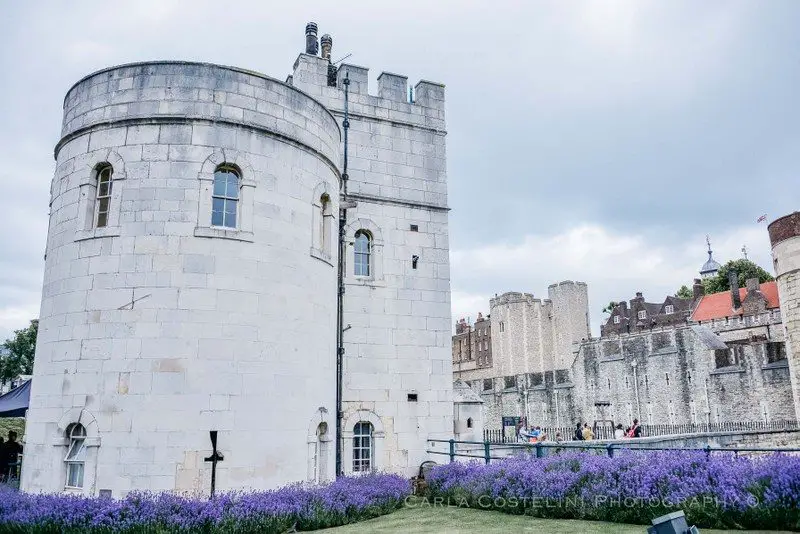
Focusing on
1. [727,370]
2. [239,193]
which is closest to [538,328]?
[727,370]

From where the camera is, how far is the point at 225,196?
11.6m

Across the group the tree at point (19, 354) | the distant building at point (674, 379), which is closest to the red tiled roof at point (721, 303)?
the distant building at point (674, 379)

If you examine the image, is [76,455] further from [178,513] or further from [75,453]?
[178,513]

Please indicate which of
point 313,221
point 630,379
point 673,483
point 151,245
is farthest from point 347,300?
point 630,379

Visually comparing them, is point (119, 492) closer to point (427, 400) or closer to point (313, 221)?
point (313, 221)

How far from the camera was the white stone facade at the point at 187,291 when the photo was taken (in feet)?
33.8

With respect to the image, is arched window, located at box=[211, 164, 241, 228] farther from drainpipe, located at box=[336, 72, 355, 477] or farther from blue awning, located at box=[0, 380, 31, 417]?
blue awning, located at box=[0, 380, 31, 417]

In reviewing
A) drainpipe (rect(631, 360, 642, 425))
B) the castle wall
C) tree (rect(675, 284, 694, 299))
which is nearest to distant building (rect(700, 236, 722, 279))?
tree (rect(675, 284, 694, 299))

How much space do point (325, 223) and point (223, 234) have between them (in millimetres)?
2851

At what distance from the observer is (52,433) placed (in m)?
10.6

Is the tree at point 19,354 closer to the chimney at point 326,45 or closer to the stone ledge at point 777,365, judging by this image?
the chimney at point 326,45

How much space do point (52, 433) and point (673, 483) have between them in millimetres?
10355

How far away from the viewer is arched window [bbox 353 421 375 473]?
14086 millimetres

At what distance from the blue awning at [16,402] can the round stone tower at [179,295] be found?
3743 mm
